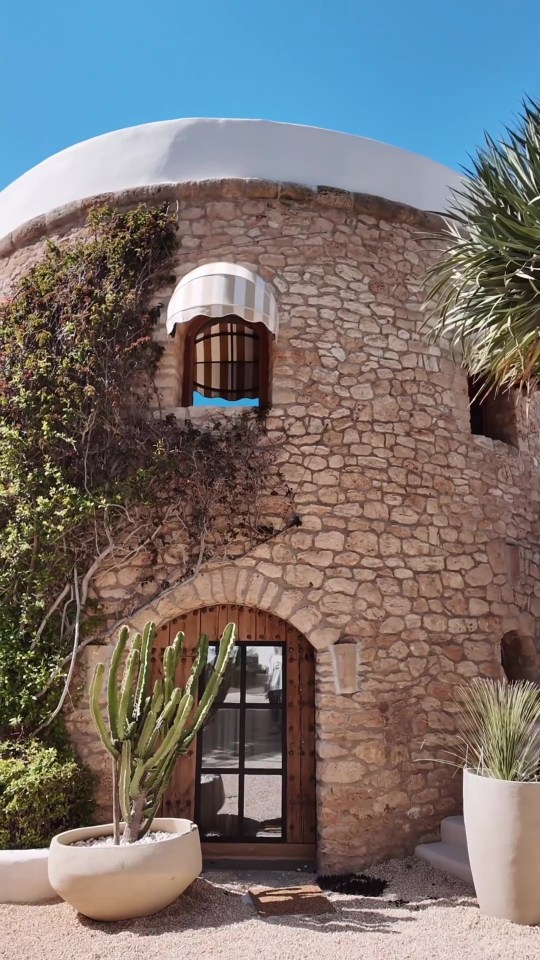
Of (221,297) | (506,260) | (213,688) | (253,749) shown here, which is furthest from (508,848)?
(221,297)

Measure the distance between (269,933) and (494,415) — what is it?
7.30 meters

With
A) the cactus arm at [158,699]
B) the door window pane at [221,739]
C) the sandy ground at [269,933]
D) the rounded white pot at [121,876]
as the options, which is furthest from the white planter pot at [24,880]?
the door window pane at [221,739]

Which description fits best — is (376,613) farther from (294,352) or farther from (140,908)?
(140,908)

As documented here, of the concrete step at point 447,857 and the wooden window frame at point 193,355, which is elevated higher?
the wooden window frame at point 193,355

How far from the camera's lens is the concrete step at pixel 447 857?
688 cm

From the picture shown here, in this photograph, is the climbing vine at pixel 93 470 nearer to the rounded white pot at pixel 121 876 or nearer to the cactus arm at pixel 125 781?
the cactus arm at pixel 125 781

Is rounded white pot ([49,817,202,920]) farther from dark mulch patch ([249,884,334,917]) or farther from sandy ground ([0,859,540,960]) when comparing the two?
dark mulch patch ([249,884,334,917])

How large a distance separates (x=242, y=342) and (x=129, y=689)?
6539mm

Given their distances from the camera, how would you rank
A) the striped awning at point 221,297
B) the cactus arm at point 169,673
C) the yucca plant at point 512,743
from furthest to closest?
the striped awning at point 221,297, the cactus arm at point 169,673, the yucca plant at point 512,743

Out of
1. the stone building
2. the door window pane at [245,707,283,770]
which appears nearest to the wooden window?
the stone building

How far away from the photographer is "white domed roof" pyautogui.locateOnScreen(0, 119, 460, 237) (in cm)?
907

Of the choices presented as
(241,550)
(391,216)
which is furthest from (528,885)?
(391,216)

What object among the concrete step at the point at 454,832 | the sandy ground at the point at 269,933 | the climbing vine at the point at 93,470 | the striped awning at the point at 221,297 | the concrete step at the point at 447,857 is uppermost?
the striped awning at the point at 221,297

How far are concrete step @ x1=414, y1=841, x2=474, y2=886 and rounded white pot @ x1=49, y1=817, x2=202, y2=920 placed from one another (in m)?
2.85
